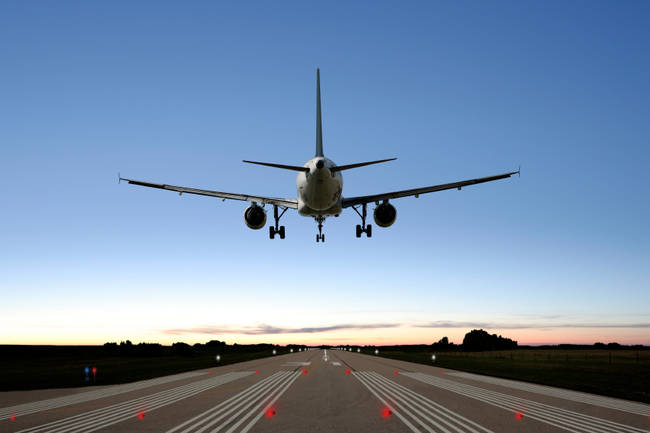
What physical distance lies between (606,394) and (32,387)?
26077mm

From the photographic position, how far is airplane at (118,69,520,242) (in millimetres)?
25219

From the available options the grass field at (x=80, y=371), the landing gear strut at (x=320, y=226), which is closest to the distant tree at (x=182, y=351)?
the grass field at (x=80, y=371)

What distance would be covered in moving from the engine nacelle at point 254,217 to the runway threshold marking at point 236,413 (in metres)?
9.50

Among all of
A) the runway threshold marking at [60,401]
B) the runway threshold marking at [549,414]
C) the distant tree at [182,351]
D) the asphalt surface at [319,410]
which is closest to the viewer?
the runway threshold marking at [549,414]

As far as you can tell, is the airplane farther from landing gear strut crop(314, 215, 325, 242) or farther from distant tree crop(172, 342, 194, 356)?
distant tree crop(172, 342, 194, 356)

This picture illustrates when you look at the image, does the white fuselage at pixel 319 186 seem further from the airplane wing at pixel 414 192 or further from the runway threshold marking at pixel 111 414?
the runway threshold marking at pixel 111 414

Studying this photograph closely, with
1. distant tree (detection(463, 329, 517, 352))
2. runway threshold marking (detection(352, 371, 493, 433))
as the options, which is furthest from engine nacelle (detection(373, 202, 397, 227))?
distant tree (detection(463, 329, 517, 352))

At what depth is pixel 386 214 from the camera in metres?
28.8

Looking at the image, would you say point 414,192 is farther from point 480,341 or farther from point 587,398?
point 480,341

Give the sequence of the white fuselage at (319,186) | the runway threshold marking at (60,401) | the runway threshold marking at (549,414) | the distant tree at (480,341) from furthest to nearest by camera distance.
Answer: the distant tree at (480,341)
the white fuselage at (319,186)
the runway threshold marking at (60,401)
the runway threshold marking at (549,414)

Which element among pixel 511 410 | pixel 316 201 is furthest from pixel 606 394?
pixel 316 201

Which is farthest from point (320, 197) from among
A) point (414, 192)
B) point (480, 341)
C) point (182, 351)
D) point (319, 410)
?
point (480, 341)

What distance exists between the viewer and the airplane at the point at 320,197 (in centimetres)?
2522

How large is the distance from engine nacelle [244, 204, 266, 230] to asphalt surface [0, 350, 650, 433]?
8.69 meters
